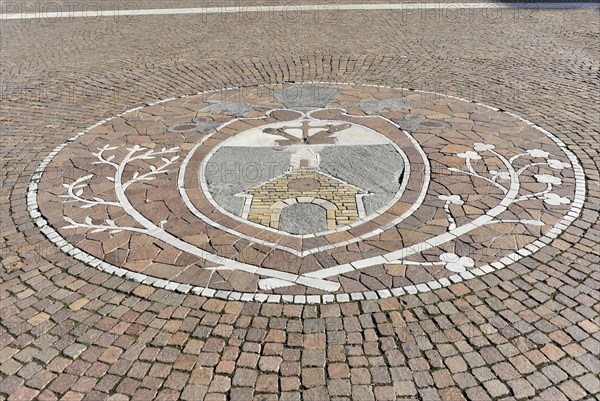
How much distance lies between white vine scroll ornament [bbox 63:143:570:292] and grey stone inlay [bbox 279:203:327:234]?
0.69 metres

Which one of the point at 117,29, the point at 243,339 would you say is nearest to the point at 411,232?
the point at 243,339

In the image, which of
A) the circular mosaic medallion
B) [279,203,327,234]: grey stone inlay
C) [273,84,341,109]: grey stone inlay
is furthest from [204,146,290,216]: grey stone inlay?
[273,84,341,109]: grey stone inlay

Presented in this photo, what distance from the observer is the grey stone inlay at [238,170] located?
6.34m

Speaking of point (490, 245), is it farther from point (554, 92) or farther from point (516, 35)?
point (516, 35)

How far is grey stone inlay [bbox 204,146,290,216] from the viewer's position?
634 cm

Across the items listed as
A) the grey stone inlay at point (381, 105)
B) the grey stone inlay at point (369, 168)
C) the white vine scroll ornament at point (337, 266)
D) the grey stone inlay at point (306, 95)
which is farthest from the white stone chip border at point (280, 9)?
the white vine scroll ornament at point (337, 266)

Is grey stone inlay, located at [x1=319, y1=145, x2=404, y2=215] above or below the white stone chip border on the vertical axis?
below

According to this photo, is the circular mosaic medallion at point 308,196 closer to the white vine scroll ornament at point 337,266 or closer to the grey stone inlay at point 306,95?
the white vine scroll ornament at point 337,266

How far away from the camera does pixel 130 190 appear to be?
656 cm

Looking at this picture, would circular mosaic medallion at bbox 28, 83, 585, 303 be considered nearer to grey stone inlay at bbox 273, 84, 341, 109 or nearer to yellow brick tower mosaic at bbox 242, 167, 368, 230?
yellow brick tower mosaic at bbox 242, 167, 368, 230

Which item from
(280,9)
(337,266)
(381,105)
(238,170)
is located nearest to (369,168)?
(238,170)

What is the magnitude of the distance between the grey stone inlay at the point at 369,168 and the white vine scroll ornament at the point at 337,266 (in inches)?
25.5

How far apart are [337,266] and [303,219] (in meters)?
0.89

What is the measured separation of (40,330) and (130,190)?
7.82 ft
